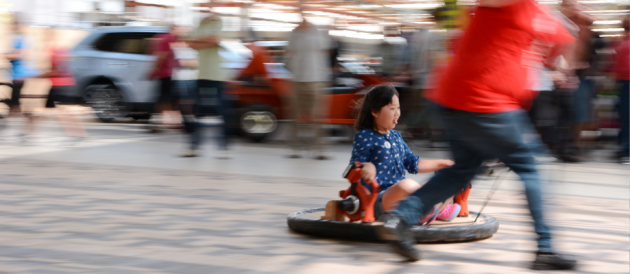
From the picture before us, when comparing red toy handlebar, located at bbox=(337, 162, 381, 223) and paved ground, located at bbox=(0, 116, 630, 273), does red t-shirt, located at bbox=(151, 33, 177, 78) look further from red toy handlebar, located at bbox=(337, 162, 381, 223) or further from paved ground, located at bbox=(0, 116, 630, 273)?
red toy handlebar, located at bbox=(337, 162, 381, 223)

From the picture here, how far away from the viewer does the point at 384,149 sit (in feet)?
13.0

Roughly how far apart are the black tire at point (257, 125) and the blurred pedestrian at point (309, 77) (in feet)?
5.70

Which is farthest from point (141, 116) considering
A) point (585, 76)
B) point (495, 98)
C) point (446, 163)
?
point (495, 98)

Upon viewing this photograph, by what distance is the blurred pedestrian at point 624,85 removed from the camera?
27.5 ft

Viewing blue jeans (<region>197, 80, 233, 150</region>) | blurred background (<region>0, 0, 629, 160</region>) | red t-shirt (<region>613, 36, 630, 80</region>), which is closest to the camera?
blue jeans (<region>197, 80, 233, 150</region>)

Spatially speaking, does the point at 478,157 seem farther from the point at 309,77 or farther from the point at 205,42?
the point at 205,42

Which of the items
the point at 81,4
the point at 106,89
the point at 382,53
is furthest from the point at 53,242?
the point at 81,4

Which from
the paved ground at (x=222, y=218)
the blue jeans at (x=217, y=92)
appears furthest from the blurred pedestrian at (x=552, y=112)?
the blue jeans at (x=217, y=92)

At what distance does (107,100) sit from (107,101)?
0.02 metres

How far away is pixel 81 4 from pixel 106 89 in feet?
30.3

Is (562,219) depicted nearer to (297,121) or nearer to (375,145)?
(375,145)

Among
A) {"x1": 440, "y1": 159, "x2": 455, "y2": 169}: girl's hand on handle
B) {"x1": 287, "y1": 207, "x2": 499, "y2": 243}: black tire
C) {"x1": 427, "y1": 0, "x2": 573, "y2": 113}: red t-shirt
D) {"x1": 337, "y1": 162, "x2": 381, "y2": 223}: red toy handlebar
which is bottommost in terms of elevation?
{"x1": 287, "y1": 207, "x2": 499, "y2": 243}: black tire

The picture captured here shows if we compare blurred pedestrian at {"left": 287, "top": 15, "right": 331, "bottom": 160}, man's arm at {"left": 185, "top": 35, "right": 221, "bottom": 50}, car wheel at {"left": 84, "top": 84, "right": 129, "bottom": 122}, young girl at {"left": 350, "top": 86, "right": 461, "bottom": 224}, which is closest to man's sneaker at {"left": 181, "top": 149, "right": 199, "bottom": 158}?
blurred pedestrian at {"left": 287, "top": 15, "right": 331, "bottom": 160}

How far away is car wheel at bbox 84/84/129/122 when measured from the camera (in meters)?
12.5
